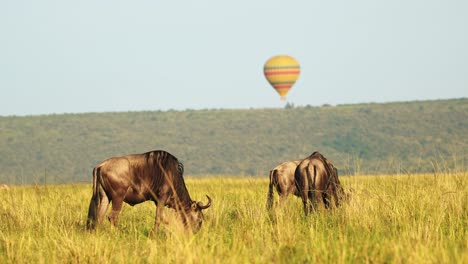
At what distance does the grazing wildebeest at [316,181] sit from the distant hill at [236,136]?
66.1 metres

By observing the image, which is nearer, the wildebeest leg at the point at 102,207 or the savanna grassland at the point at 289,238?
the savanna grassland at the point at 289,238

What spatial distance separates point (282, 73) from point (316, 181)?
69.5 m

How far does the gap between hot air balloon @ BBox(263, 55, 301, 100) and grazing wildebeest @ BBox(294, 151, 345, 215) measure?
68201 mm

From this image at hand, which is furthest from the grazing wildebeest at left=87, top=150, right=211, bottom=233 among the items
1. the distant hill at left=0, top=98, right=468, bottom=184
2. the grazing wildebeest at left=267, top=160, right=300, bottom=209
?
the distant hill at left=0, top=98, right=468, bottom=184

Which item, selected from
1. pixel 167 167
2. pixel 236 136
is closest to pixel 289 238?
pixel 167 167

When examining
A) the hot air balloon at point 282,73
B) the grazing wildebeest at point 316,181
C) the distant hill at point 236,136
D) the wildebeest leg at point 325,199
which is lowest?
the distant hill at point 236,136

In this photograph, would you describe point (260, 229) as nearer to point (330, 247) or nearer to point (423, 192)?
point (330, 247)

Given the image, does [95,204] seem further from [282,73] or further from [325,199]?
[282,73]

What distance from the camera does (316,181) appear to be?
12.3 metres

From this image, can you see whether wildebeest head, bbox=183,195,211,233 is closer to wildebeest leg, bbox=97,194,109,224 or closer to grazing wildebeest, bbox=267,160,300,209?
wildebeest leg, bbox=97,194,109,224

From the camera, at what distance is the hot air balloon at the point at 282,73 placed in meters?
81.1

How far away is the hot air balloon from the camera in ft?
266

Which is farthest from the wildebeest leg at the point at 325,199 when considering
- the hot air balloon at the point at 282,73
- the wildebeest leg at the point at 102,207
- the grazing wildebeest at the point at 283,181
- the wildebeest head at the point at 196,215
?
the hot air balloon at the point at 282,73

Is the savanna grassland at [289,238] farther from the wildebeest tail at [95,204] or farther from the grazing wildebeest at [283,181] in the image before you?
the grazing wildebeest at [283,181]
